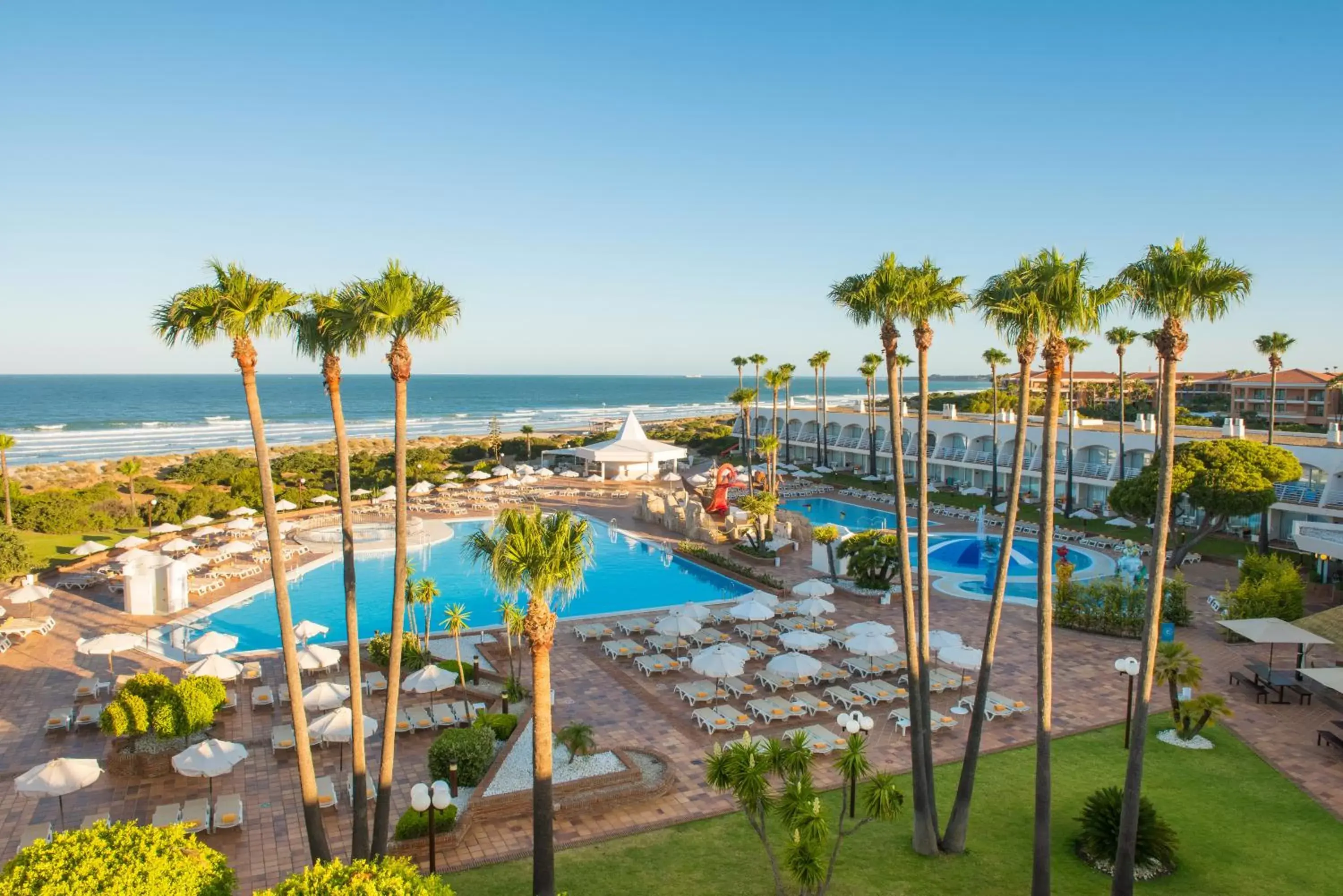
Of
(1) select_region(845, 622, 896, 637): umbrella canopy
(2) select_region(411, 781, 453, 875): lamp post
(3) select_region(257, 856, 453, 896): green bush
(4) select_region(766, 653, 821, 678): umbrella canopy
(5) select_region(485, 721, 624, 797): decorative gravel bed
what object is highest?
(3) select_region(257, 856, 453, 896): green bush

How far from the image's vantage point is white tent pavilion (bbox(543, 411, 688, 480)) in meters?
55.3

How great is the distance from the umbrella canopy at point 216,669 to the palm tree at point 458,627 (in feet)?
14.9

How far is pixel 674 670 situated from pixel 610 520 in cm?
2067

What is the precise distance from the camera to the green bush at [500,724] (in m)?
16.7

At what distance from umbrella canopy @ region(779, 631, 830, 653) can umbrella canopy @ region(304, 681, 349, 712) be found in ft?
34.7

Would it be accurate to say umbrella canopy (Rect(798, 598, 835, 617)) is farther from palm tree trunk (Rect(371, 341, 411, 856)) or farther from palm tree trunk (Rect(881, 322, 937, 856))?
palm tree trunk (Rect(371, 341, 411, 856))

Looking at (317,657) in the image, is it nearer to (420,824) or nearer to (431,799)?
(420,824)

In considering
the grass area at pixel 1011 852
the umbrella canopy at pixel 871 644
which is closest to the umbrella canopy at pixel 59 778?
the grass area at pixel 1011 852

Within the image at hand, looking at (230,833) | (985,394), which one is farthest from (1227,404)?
(230,833)

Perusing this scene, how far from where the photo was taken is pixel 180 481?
54.5 m

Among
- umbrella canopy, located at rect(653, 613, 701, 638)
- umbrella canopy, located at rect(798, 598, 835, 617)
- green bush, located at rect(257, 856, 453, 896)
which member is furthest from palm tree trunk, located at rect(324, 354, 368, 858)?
umbrella canopy, located at rect(798, 598, 835, 617)

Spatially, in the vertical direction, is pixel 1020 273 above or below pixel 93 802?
above

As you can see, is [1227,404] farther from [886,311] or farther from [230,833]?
[230,833]

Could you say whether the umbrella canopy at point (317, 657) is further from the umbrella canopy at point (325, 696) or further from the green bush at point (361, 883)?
Answer: the green bush at point (361, 883)
